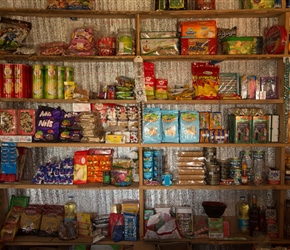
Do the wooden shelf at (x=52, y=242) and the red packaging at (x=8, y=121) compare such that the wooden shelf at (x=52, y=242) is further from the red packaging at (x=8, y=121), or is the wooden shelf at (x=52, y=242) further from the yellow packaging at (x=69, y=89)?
the yellow packaging at (x=69, y=89)

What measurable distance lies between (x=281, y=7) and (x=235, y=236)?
75.7 inches

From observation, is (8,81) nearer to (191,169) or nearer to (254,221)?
(191,169)

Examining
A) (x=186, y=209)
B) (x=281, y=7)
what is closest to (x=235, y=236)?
(x=186, y=209)

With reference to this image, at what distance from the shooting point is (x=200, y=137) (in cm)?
279

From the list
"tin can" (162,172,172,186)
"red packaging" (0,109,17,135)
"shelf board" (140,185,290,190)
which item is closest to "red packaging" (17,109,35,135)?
"red packaging" (0,109,17,135)

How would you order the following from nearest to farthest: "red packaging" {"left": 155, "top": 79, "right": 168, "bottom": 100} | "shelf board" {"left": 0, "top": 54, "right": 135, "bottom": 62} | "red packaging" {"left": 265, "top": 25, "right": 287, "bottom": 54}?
"red packaging" {"left": 265, "top": 25, "right": 287, "bottom": 54} → "shelf board" {"left": 0, "top": 54, "right": 135, "bottom": 62} → "red packaging" {"left": 155, "top": 79, "right": 168, "bottom": 100}

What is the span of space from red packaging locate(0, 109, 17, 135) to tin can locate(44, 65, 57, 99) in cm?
33

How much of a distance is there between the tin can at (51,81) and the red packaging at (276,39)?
5.97 feet

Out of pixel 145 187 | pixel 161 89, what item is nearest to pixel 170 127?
pixel 161 89

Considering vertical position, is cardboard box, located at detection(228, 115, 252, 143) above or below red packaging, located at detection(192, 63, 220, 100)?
below

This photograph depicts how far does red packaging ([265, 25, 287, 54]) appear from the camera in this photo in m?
2.58

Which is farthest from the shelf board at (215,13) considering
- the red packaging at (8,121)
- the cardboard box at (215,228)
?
the cardboard box at (215,228)

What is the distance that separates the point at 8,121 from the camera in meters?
2.79

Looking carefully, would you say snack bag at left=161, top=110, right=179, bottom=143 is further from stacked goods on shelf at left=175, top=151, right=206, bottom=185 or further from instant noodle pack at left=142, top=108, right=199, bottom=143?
stacked goods on shelf at left=175, top=151, right=206, bottom=185
